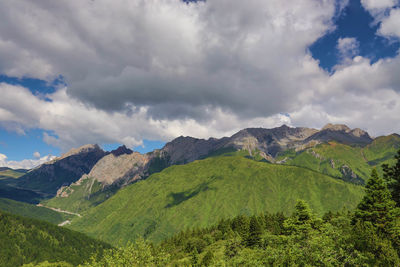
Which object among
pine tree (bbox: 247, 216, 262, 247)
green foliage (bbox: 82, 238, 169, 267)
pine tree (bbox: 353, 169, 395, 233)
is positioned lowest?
pine tree (bbox: 247, 216, 262, 247)

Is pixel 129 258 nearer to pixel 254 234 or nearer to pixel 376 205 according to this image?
pixel 376 205

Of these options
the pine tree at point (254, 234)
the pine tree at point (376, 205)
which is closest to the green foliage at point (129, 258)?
the pine tree at point (376, 205)

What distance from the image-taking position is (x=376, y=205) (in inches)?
2124

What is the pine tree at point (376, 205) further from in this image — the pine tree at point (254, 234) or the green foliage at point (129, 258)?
the pine tree at point (254, 234)

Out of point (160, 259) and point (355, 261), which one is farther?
point (160, 259)

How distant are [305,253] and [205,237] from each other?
142m

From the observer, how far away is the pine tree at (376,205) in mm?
53397

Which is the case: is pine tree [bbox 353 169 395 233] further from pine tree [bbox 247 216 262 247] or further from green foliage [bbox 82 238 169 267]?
pine tree [bbox 247 216 262 247]

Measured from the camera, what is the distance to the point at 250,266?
125 ft

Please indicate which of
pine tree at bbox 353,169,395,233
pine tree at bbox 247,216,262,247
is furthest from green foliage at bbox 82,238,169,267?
pine tree at bbox 247,216,262,247

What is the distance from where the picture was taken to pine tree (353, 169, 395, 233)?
53.4 metres

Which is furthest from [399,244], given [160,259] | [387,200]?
[160,259]

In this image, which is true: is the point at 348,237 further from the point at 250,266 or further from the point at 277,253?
the point at 250,266

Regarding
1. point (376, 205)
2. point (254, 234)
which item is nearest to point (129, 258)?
point (376, 205)
